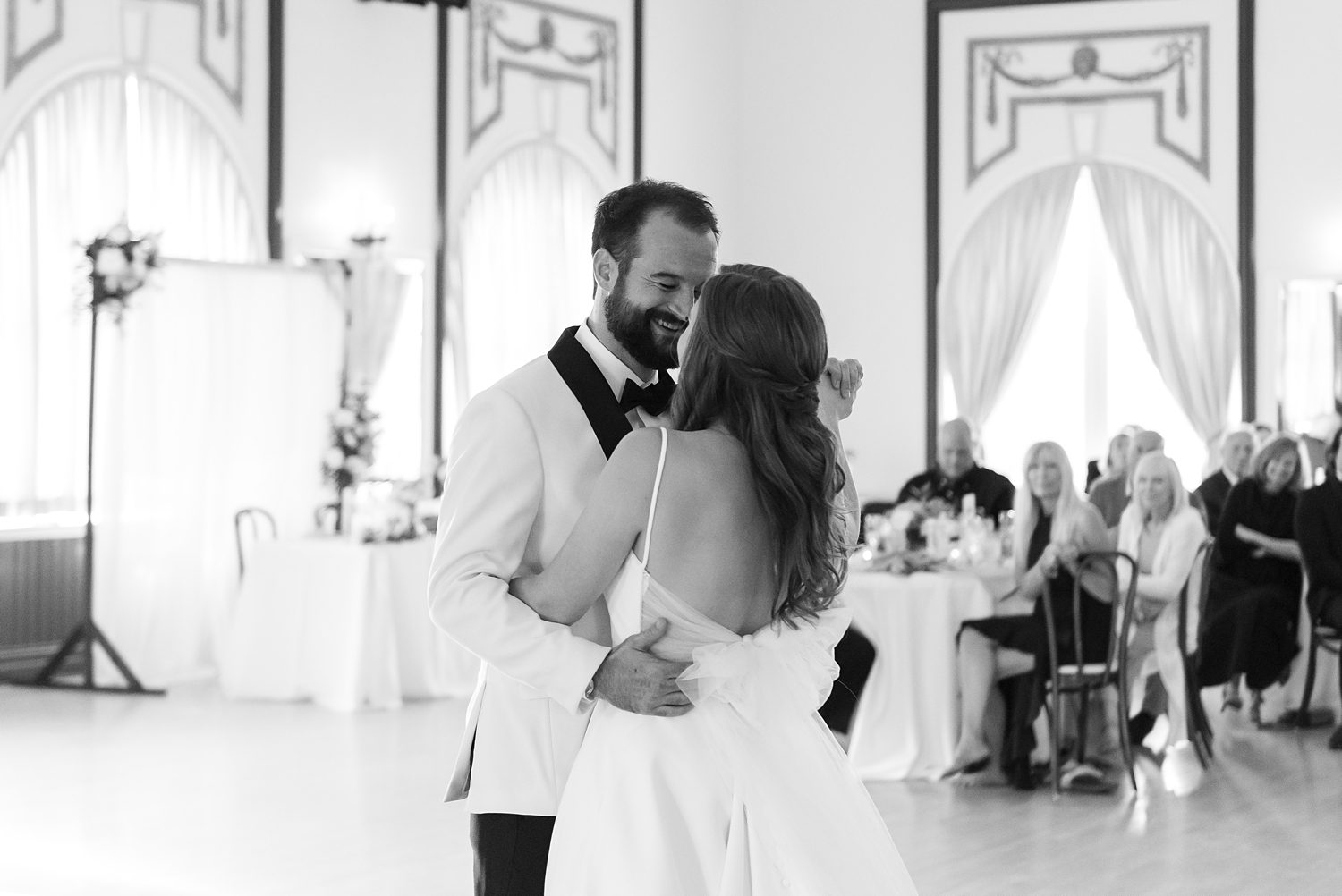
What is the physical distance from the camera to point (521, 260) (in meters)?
11.6

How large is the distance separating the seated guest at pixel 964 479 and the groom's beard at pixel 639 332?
652 cm

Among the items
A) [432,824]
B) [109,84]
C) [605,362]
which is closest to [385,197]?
[109,84]

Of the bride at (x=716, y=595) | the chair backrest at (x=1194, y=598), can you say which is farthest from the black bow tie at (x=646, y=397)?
the chair backrest at (x=1194, y=598)

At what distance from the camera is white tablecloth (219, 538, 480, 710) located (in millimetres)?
7883

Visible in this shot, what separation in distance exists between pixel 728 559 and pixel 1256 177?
10815mm

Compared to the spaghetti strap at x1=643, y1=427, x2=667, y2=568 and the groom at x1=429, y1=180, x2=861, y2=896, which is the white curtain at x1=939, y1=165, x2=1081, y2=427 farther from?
the spaghetti strap at x1=643, y1=427, x2=667, y2=568

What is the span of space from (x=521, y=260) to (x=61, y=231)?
11.9ft

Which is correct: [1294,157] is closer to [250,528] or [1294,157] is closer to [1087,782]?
[1087,782]

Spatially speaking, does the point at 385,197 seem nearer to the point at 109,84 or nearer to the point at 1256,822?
the point at 109,84

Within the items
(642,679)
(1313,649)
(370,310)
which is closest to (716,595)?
(642,679)

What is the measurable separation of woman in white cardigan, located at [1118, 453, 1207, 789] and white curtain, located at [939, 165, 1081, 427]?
604 centimetres

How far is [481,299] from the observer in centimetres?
1130

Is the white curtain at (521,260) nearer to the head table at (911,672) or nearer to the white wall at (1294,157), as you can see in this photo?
the white wall at (1294,157)

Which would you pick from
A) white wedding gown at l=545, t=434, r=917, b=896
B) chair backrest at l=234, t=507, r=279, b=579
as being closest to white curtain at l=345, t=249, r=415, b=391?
chair backrest at l=234, t=507, r=279, b=579
